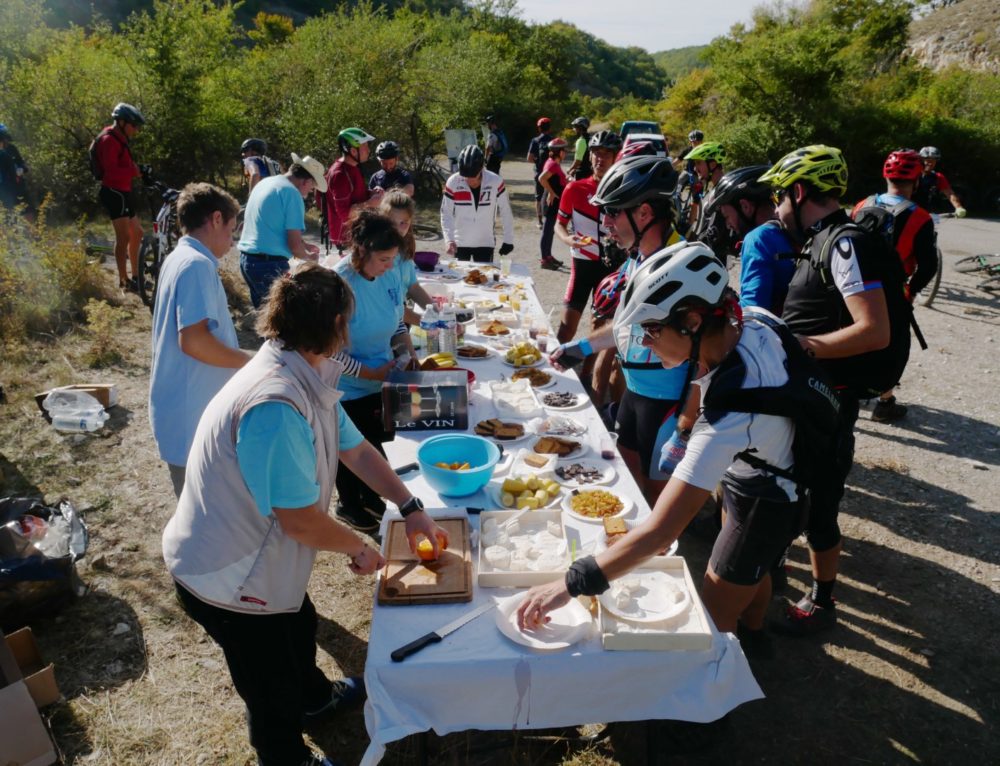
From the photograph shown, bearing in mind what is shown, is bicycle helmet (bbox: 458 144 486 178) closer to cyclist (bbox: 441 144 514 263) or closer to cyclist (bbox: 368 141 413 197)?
cyclist (bbox: 441 144 514 263)

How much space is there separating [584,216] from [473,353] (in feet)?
7.38

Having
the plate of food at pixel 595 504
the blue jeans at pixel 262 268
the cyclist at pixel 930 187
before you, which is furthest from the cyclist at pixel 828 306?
the cyclist at pixel 930 187

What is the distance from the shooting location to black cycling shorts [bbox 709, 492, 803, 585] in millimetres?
2336

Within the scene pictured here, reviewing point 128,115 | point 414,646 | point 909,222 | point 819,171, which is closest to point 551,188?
point 909,222

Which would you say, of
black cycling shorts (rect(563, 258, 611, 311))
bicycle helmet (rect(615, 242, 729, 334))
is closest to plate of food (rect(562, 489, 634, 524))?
bicycle helmet (rect(615, 242, 729, 334))

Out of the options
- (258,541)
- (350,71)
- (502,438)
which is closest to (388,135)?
(350,71)

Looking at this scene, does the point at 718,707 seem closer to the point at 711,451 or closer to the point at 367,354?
the point at 711,451

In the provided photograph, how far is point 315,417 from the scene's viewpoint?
1.93m

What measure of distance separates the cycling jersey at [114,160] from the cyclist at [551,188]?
5.97 m

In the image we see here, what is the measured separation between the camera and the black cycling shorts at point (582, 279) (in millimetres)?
5773

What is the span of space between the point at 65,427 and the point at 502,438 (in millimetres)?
4299

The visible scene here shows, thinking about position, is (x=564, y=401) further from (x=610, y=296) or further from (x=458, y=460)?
(x=458, y=460)

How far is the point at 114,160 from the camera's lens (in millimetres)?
7676

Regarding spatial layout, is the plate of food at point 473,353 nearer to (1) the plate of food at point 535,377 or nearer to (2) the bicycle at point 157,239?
(1) the plate of food at point 535,377
